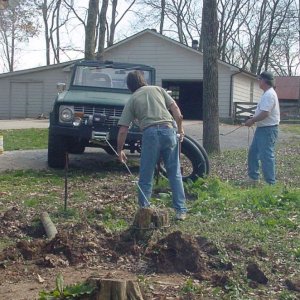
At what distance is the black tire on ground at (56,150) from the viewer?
12.4 metres

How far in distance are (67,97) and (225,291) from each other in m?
7.30

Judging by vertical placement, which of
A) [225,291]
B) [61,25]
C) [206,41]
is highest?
[61,25]

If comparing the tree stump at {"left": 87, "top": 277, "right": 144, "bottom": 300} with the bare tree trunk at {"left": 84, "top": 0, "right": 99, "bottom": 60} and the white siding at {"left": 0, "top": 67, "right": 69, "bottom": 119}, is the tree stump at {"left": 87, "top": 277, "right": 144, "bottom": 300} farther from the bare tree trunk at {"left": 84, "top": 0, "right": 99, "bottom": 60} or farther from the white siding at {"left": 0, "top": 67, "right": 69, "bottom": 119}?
the white siding at {"left": 0, "top": 67, "right": 69, "bottom": 119}

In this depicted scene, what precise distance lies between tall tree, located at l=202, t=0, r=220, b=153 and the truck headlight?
13.5ft

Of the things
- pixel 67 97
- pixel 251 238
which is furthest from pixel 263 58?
pixel 251 238

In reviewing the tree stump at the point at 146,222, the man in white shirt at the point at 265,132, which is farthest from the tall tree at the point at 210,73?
the tree stump at the point at 146,222

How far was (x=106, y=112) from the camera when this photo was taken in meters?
11.7

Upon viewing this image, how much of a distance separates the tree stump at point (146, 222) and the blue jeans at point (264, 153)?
385cm

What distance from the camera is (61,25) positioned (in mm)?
53250

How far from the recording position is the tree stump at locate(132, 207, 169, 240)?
6532 mm

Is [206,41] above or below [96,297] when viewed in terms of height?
above

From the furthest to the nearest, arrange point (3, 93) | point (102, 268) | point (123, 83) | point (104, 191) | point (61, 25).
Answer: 1. point (61, 25)
2. point (3, 93)
3. point (123, 83)
4. point (104, 191)
5. point (102, 268)

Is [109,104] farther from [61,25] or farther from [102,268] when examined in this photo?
[61,25]

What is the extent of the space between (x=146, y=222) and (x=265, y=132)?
4267 mm
